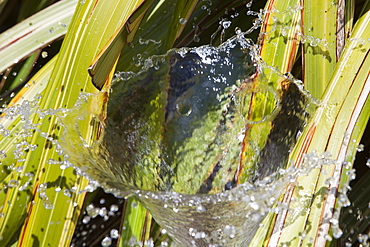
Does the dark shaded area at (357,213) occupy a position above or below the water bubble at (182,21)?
below

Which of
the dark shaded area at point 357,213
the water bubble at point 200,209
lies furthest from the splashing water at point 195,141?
the dark shaded area at point 357,213

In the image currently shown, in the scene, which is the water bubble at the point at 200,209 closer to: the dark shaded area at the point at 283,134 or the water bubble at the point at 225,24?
the dark shaded area at the point at 283,134

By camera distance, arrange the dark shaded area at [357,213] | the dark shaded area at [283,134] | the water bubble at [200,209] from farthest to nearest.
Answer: the dark shaded area at [357,213], the dark shaded area at [283,134], the water bubble at [200,209]

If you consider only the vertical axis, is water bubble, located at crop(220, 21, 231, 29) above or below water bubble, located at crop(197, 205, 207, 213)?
above

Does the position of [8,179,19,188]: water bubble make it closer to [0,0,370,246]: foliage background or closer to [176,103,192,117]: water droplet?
[0,0,370,246]: foliage background

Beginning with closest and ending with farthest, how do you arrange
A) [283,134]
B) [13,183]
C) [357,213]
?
[13,183]
[283,134]
[357,213]

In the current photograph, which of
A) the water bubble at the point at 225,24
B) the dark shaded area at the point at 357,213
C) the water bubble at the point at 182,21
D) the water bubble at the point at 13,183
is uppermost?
the water bubble at the point at 225,24

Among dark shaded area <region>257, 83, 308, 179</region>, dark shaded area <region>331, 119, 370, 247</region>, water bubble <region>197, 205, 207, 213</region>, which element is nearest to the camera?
water bubble <region>197, 205, 207, 213</region>

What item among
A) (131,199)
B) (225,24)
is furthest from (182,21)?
(131,199)

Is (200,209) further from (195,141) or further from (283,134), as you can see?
(195,141)

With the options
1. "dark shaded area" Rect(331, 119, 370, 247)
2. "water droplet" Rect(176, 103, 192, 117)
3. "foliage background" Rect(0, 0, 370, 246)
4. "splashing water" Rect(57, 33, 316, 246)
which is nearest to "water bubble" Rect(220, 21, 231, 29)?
"foliage background" Rect(0, 0, 370, 246)

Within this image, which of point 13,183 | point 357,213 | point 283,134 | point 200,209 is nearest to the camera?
point 200,209
